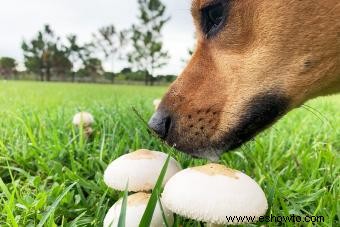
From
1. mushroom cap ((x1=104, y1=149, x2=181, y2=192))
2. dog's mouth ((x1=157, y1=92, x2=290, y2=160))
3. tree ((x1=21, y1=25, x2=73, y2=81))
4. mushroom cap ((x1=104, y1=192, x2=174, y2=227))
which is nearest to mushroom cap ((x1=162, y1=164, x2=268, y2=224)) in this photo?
mushroom cap ((x1=104, y1=192, x2=174, y2=227))

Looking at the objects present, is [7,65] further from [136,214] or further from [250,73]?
[136,214]

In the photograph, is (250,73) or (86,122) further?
(86,122)

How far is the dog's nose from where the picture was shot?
254cm

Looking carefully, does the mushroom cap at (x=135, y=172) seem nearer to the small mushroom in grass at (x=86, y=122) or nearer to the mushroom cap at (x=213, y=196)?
the mushroom cap at (x=213, y=196)

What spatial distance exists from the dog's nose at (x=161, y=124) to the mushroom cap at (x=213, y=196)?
67cm

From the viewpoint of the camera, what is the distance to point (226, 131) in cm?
246

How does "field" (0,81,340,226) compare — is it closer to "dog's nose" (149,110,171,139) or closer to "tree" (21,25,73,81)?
"dog's nose" (149,110,171,139)

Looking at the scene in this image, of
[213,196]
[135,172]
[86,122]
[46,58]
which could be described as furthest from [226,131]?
[46,58]

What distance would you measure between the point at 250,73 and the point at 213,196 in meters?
0.94

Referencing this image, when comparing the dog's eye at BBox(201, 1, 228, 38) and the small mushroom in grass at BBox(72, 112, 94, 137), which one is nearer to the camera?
the dog's eye at BBox(201, 1, 228, 38)

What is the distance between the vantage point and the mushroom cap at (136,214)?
1909mm

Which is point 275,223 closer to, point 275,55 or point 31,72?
point 275,55

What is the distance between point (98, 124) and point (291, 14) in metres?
2.34

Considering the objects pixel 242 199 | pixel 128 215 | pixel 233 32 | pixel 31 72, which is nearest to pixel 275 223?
pixel 242 199
